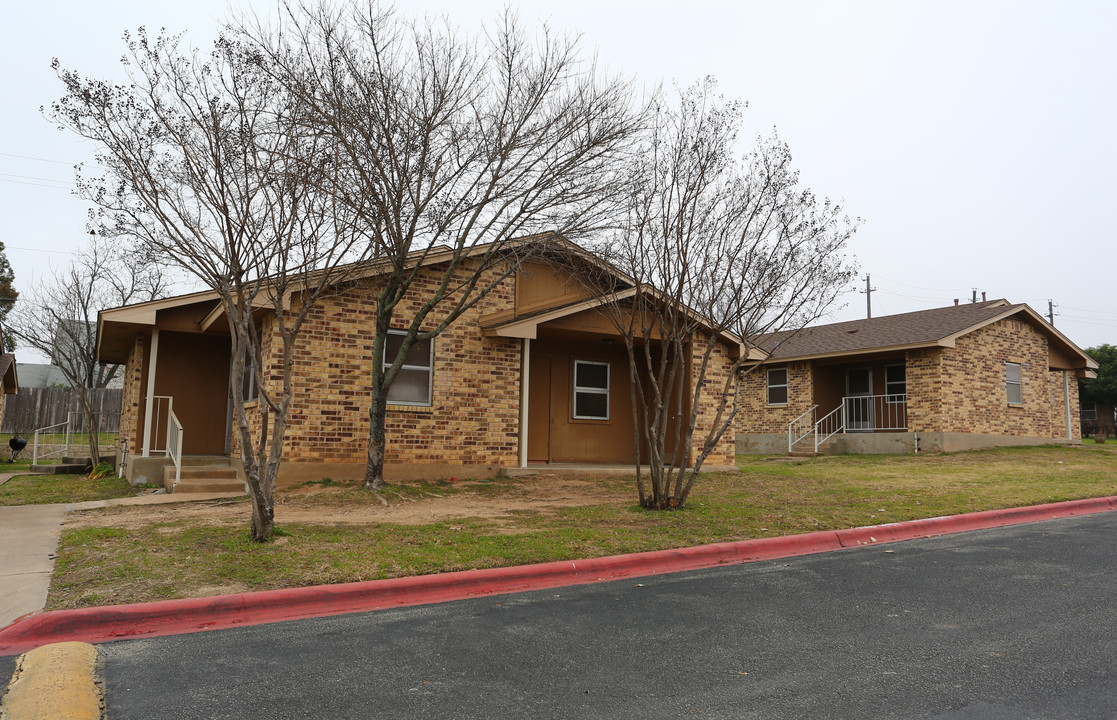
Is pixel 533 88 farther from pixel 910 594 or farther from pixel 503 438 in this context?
pixel 910 594

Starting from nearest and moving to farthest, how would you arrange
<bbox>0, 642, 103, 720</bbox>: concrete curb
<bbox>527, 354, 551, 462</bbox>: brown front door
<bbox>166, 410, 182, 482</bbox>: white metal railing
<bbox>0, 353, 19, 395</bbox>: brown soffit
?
<bbox>0, 642, 103, 720</bbox>: concrete curb
<bbox>166, 410, 182, 482</bbox>: white metal railing
<bbox>527, 354, 551, 462</bbox>: brown front door
<bbox>0, 353, 19, 395</bbox>: brown soffit

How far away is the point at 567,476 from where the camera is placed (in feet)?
45.1

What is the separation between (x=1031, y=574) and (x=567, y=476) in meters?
8.00

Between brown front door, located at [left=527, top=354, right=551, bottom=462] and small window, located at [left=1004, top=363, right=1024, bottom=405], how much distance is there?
14146 mm

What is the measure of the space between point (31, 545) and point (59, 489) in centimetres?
685

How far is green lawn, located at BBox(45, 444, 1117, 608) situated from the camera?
6.40 metres

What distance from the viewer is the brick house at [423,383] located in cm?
1247

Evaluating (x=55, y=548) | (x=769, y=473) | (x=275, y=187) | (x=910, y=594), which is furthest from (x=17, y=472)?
(x=910, y=594)

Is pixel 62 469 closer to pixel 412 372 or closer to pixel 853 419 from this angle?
pixel 412 372

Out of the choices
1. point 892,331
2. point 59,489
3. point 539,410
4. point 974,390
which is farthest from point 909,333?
point 59,489

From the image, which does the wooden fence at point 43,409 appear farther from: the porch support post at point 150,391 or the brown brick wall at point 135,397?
the porch support post at point 150,391

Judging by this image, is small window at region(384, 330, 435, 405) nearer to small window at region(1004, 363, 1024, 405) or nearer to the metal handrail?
the metal handrail

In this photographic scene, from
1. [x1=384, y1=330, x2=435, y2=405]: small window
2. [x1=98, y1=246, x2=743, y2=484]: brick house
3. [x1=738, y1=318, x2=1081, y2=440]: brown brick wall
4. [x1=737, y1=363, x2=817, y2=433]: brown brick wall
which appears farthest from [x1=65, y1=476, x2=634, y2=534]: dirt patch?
[x1=737, y1=363, x2=817, y2=433]: brown brick wall

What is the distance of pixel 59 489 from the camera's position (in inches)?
541
